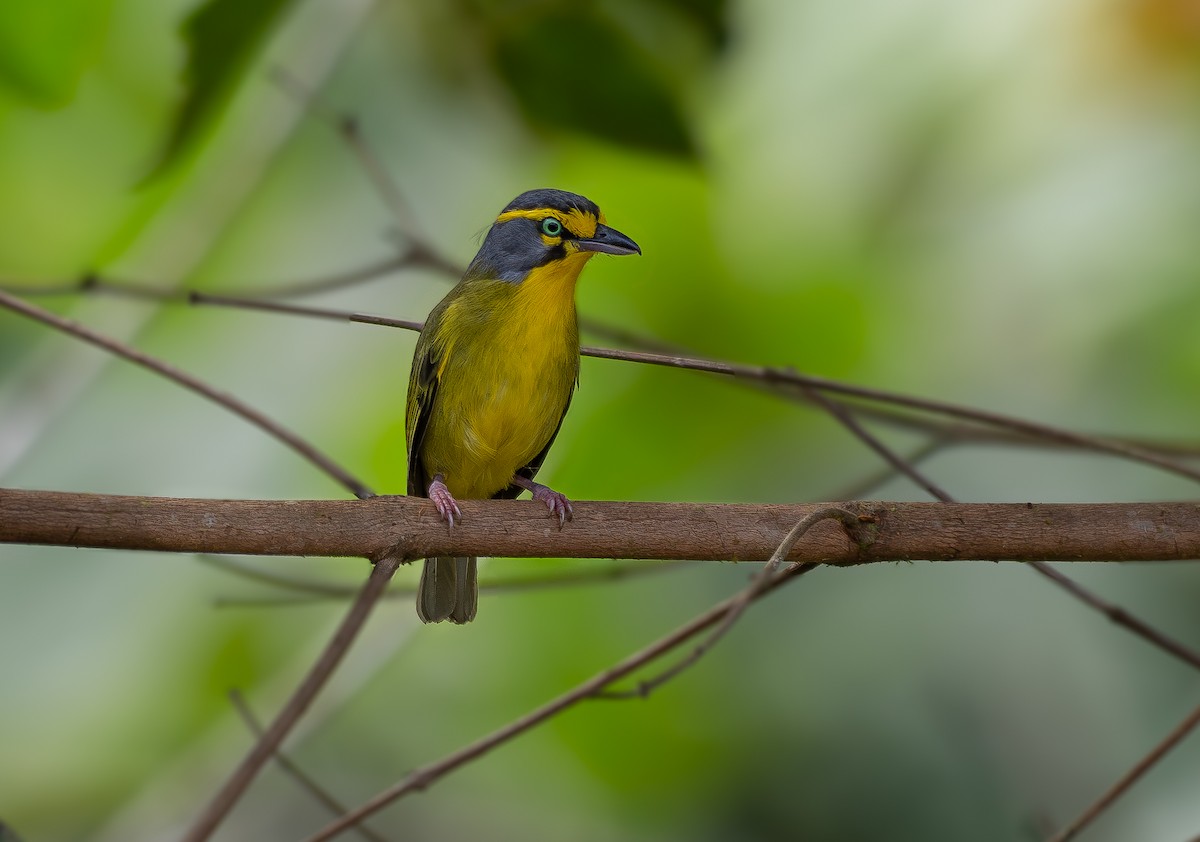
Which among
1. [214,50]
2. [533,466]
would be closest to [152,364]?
[214,50]

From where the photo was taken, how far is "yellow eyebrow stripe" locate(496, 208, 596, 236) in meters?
2.69

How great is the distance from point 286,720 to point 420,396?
100 cm

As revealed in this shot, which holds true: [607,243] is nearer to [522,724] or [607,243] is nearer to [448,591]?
[448,591]

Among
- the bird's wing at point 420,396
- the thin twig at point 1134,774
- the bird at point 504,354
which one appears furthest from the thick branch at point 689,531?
the bird's wing at point 420,396

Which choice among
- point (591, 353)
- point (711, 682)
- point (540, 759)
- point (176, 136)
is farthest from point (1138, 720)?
point (176, 136)

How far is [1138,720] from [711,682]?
40.9 inches

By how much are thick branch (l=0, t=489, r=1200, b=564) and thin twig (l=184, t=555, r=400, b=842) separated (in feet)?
0.29

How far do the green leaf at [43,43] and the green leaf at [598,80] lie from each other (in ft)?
2.78

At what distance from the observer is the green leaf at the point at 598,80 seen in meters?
2.46

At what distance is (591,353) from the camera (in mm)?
2273

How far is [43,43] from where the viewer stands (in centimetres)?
234

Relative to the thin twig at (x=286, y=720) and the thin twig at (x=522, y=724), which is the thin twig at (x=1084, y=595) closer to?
the thin twig at (x=522, y=724)

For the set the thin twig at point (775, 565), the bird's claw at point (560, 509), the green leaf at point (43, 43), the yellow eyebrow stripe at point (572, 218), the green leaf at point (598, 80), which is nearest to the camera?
the thin twig at point (775, 565)

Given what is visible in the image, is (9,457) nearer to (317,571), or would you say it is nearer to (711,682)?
(317,571)
